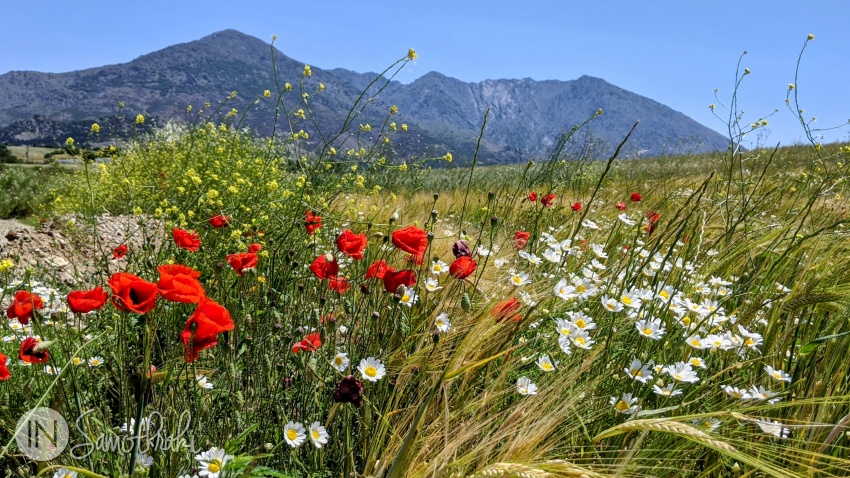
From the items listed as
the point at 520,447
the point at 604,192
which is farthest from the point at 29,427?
the point at 604,192

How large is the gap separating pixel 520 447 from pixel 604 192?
215 inches

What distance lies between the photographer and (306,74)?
9.55 feet

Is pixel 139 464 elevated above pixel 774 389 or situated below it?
below

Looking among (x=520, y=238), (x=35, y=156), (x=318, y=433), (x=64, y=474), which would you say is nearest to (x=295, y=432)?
(x=318, y=433)

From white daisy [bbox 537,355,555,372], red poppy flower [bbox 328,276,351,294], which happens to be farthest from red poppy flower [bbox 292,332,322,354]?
white daisy [bbox 537,355,555,372]

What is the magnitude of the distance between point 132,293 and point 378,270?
84 cm

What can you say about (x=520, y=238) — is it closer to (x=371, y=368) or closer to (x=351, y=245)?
(x=351, y=245)

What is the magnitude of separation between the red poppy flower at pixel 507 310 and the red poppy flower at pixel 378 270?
384 mm

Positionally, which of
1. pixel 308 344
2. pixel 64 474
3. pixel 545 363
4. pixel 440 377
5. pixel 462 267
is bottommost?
pixel 64 474

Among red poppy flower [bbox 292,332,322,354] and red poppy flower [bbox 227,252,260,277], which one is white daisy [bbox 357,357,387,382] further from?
red poppy flower [bbox 227,252,260,277]

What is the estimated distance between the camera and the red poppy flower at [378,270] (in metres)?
1.73

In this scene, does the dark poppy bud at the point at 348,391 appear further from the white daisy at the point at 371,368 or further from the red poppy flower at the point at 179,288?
the red poppy flower at the point at 179,288

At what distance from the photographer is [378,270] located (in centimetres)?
180

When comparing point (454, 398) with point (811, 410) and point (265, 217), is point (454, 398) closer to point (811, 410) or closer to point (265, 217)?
point (811, 410)
